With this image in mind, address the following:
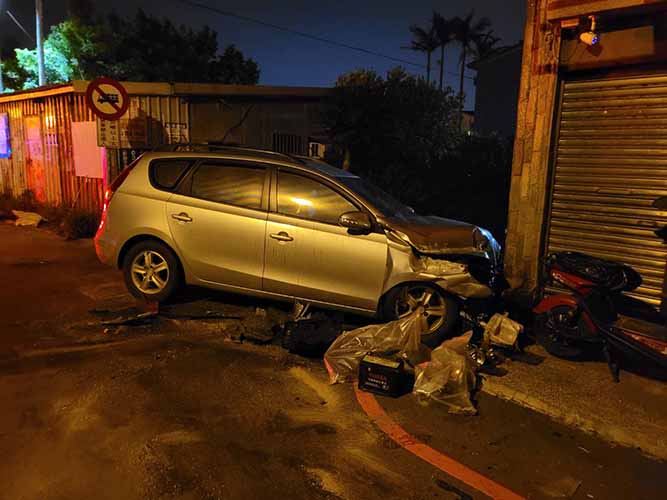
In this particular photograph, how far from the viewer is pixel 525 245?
6.35 metres

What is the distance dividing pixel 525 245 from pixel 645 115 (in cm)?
185

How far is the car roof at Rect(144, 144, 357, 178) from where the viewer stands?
557cm

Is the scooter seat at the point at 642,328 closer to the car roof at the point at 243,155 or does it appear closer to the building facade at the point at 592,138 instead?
the building facade at the point at 592,138

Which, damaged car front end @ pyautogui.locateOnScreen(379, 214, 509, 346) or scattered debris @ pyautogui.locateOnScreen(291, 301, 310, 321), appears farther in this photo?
scattered debris @ pyautogui.locateOnScreen(291, 301, 310, 321)

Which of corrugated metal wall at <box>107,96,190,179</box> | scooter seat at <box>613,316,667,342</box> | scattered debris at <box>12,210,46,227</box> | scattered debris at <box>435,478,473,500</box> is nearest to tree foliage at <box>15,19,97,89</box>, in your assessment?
scattered debris at <box>12,210,46,227</box>

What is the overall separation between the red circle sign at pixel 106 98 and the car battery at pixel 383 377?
6369 mm

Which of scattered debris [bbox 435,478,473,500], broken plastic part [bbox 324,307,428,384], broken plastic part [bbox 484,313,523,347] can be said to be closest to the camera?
scattered debris [bbox 435,478,473,500]

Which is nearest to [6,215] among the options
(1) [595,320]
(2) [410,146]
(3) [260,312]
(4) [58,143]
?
(4) [58,143]

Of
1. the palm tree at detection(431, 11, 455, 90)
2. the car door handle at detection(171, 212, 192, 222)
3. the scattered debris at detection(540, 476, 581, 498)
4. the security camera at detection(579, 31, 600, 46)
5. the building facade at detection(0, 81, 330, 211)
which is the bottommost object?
the scattered debris at detection(540, 476, 581, 498)

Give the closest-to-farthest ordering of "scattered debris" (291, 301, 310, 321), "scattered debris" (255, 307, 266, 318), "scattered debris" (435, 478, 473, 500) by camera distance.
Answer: "scattered debris" (435, 478, 473, 500), "scattered debris" (291, 301, 310, 321), "scattered debris" (255, 307, 266, 318)

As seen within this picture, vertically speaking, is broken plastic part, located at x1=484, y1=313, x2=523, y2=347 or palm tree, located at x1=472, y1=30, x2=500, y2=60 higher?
palm tree, located at x1=472, y1=30, x2=500, y2=60

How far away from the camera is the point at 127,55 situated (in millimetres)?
28391

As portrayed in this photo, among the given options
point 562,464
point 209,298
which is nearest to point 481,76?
point 209,298

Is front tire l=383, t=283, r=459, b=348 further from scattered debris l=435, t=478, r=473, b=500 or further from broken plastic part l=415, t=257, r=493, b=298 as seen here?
scattered debris l=435, t=478, r=473, b=500
